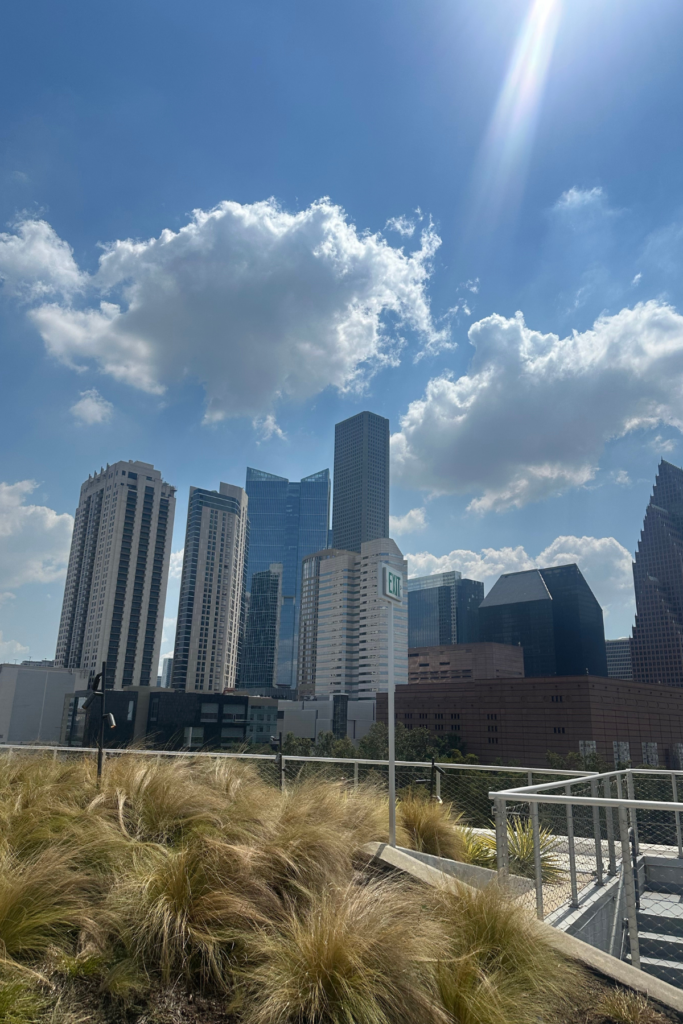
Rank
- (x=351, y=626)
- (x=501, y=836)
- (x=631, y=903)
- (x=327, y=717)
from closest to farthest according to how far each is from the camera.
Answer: (x=631, y=903)
(x=501, y=836)
(x=327, y=717)
(x=351, y=626)

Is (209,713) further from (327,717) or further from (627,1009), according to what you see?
(627,1009)

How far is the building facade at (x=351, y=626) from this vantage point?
16400 centimetres

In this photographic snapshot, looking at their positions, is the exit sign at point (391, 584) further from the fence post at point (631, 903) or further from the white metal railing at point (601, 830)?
the fence post at point (631, 903)

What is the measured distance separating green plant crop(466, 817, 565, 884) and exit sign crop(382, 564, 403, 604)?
9.22 feet

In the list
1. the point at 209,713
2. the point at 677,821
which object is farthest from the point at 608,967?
the point at 209,713

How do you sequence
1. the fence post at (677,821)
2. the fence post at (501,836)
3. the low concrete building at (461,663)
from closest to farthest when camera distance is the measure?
the fence post at (501,836), the fence post at (677,821), the low concrete building at (461,663)

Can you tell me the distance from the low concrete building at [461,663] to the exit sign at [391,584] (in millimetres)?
139640

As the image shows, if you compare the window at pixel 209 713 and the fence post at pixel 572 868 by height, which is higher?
the fence post at pixel 572 868

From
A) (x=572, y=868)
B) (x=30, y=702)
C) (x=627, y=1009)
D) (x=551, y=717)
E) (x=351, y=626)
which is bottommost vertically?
(x=551, y=717)

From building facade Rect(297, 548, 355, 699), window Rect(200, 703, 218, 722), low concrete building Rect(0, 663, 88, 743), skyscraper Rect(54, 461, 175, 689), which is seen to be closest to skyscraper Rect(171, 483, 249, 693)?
building facade Rect(297, 548, 355, 699)

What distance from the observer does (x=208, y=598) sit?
17288 centimetres

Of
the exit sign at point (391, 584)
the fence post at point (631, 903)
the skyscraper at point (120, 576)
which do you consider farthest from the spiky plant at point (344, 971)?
the skyscraper at point (120, 576)

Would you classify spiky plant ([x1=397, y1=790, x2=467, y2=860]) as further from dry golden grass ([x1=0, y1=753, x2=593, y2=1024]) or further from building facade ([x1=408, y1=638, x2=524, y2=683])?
building facade ([x1=408, y1=638, x2=524, y2=683])

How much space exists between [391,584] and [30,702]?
282ft
